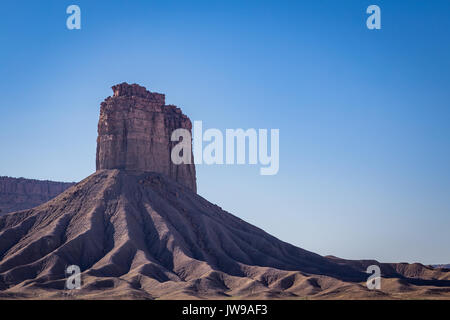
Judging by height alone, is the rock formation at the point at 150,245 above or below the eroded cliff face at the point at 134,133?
below

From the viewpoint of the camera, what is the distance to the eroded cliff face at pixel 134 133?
470 ft

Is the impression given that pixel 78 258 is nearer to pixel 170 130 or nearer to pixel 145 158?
pixel 145 158

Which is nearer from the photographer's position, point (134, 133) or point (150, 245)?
point (150, 245)

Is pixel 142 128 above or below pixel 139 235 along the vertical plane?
above

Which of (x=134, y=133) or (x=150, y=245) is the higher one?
(x=134, y=133)

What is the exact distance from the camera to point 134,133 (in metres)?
144

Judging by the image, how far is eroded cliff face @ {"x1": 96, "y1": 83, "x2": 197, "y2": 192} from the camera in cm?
14338

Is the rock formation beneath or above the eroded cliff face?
beneath

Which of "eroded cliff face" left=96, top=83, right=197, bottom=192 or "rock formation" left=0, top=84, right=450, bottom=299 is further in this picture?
"eroded cliff face" left=96, top=83, right=197, bottom=192

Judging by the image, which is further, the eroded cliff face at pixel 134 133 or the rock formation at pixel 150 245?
the eroded cliff face at pixel 134 133

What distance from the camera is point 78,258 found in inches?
4508

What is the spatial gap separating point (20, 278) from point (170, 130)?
2383 inches
